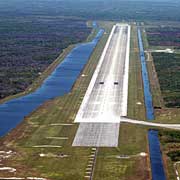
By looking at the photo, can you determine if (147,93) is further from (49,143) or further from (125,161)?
(125,161)

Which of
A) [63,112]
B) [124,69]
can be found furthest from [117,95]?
[124,69]

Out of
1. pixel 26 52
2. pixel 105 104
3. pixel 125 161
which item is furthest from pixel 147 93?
pixel 26 52

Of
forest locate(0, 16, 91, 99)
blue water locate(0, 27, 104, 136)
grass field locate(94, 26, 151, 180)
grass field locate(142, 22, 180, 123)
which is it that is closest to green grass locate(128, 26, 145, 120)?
grass field locate(94, 26, 151, 180)

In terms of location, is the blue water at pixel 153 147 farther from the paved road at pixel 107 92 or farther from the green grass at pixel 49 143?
the green grass at pixel 49 143

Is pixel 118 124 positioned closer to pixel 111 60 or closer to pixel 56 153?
pixel 56 153

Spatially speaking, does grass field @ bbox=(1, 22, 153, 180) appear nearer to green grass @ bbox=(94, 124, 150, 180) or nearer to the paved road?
green grass @ bbox=(94, 124, 150, 180)

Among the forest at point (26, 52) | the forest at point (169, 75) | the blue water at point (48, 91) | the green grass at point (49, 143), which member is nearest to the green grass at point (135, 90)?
the forest at point (169, 75)
